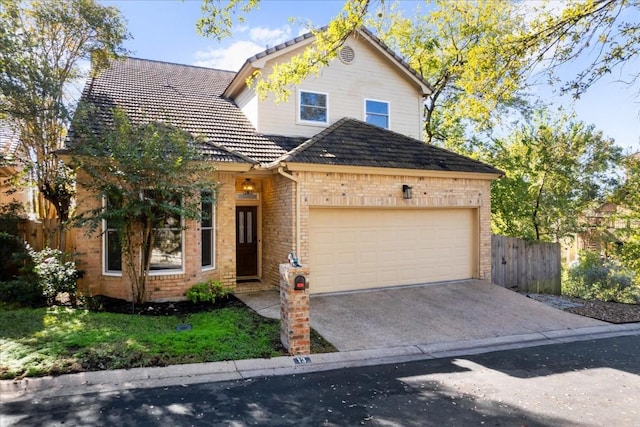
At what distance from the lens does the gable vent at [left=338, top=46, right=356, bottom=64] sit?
1243cm

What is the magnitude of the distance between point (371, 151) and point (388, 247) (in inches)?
105

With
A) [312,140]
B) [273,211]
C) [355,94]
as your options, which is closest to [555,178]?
[355,94]

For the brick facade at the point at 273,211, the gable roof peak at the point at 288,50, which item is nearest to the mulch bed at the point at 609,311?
the brick facade at the point at 273,211

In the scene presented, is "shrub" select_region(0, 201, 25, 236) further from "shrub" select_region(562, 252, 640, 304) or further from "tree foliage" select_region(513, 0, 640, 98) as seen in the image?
"shrub" select_region(562, 252, 640, 304)

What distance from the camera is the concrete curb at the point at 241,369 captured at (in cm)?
471

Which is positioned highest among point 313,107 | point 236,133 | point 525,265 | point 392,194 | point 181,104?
point 181,104

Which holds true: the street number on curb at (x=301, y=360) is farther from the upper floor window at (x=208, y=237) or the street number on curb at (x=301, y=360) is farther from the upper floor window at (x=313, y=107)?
the upper floor window at (x=313, y=107)

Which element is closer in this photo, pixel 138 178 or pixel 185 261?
pixel 138 178

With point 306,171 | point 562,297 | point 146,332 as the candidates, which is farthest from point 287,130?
point 562,297

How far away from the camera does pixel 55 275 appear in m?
7.98

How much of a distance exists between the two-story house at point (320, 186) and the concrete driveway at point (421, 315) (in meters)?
0.76

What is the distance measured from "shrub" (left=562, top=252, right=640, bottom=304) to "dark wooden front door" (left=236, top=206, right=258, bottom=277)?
415 inches

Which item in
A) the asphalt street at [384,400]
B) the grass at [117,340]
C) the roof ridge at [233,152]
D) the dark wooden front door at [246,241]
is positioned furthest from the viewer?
the dark wooden front door at [246,241]

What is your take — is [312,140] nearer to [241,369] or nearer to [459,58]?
[241,369]
